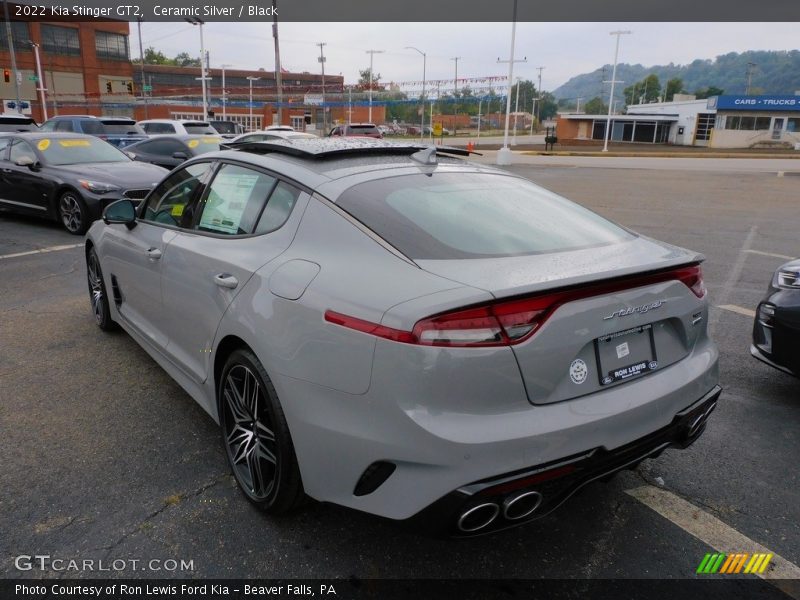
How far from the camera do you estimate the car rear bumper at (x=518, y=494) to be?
198 centimetres

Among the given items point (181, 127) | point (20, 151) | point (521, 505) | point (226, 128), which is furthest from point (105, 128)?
A: point (521, 505)

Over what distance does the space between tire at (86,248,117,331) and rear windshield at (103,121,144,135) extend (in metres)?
15.9

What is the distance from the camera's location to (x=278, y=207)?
2879mm

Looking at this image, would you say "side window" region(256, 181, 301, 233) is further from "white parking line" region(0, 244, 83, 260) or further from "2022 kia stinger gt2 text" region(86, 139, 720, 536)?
"white parking line" region(0, 244, 83, 260)

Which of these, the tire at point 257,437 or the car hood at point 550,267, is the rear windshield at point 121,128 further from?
the car hood at point 550,267

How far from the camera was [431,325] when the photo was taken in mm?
1993

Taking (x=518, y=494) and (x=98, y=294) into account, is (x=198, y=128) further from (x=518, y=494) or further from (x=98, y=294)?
(x=518, y=494)

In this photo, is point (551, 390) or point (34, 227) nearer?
point (551, 390)

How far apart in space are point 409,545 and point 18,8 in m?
66.6

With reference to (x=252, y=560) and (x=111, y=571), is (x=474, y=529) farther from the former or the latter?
(x=111, y=571)

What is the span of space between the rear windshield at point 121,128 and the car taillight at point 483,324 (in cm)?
1964

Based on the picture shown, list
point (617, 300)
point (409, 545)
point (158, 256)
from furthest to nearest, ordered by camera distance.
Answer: point (158, 256), point (409, 545), point (617, 300)

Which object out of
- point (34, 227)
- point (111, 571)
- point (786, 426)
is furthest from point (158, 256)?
point (34, 227)

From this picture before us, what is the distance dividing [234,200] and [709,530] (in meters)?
2.78
